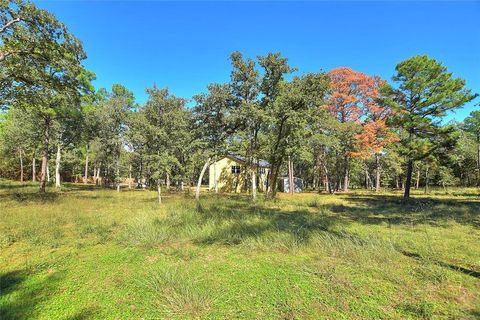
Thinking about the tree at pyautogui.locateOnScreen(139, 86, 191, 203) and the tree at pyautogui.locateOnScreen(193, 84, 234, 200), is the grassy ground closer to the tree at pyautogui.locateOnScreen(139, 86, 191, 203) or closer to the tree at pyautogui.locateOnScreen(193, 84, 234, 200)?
the tree at pyautogui.locateOnScreen(139, 86, 191, 203)

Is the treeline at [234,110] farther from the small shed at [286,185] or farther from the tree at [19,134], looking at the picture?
the small shed at [286,185]

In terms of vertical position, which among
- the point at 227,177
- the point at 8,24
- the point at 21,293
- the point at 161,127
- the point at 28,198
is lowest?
the point at 21,293

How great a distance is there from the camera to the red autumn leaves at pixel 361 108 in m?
24.9

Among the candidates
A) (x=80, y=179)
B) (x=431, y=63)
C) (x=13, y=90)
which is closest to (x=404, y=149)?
(x=431, y=63)

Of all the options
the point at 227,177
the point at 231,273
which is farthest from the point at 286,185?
the point at 231,273

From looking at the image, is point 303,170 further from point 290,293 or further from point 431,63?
point 290,293

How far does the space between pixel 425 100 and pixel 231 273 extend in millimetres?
22332

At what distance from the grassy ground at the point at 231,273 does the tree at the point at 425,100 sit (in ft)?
49.8

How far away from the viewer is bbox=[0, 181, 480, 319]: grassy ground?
133 inches

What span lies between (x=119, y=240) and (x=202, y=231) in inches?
84.1

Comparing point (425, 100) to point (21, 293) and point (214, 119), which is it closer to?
point (214, 119)

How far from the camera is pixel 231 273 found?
4.55 meters

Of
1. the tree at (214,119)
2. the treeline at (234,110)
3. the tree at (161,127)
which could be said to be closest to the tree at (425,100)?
the treeline at (234,110)

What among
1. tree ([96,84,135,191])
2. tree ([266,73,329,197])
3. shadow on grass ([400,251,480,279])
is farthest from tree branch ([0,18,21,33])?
shadow on grass ([400,251,480,279])
